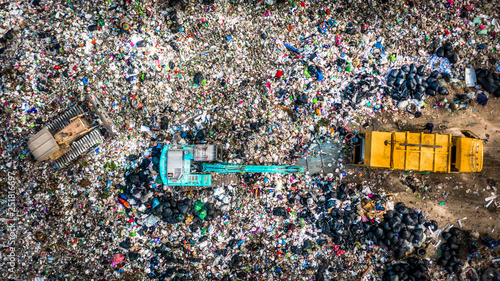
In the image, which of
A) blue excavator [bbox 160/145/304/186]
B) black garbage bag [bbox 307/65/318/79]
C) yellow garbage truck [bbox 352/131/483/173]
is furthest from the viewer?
black garbage bag [bbox 307/65/318/79]

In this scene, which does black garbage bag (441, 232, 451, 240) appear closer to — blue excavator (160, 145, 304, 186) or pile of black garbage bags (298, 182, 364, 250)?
pile of black garbage bags (298, 182, 364, 250)

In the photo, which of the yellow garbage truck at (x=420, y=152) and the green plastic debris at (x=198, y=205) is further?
the green plastic debris at (x=198, y=205)

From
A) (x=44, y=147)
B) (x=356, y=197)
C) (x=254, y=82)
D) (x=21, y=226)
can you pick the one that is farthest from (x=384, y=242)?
(x=21, y=226)

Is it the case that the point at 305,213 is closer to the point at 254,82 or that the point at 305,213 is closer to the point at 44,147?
the point at 254,82

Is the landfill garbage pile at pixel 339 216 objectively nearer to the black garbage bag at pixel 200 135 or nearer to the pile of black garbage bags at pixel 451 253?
the pile of black garbage bags at pixel 451 253

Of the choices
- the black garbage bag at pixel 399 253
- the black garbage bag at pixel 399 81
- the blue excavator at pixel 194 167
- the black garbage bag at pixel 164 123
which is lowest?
the black garbage bag at pixel 399 253

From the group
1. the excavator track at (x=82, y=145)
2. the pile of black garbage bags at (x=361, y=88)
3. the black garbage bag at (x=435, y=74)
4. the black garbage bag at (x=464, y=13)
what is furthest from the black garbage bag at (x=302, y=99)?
the excavator track at (x=82, y=145)

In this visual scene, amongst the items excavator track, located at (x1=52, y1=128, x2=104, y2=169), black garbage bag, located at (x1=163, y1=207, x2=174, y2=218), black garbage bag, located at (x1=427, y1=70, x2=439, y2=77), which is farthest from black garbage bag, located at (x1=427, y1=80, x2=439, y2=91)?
excavator track, located at (x1=52, y1=128, x2=104, y2=169)
